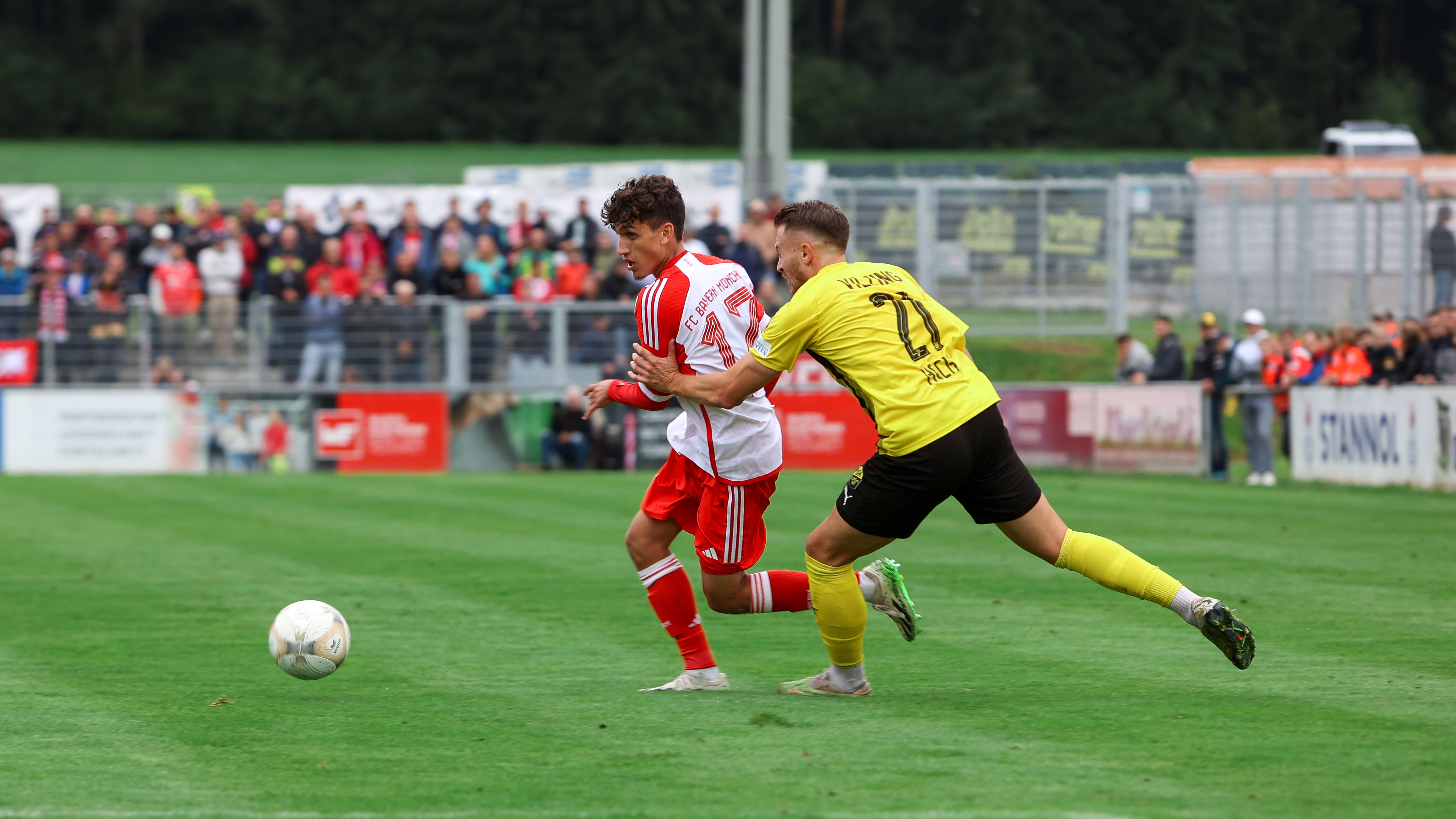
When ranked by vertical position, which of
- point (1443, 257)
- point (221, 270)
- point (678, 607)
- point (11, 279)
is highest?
point (1443, 257)

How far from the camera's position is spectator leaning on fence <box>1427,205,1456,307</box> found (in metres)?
25.3

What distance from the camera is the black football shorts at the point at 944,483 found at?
6242mm

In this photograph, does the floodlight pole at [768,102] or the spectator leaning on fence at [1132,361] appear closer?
the spectator leaning on fence at [1132,361]

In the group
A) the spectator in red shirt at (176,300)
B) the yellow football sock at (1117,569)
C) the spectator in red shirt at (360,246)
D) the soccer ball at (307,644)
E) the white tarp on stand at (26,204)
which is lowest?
the soccer ball at (307,644)

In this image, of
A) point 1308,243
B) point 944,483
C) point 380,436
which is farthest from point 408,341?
point 944,483

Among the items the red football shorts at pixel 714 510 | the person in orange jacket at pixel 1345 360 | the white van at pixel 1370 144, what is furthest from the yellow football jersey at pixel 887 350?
the white van at pixel 1370 144

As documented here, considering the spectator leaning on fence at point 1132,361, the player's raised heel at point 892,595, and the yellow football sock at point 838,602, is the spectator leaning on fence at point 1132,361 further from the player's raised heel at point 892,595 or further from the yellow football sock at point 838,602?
the yellow football sock at point 838,602

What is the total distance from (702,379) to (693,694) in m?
1.32

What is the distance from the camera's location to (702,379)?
6.53 meters

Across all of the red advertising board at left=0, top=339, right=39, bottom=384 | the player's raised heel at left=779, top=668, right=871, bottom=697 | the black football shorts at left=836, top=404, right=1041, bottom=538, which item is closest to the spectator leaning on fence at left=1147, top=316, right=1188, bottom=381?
the red advertising board at left=0, top=339, right=39, bottom=384

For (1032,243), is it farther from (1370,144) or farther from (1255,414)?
(1370,144)

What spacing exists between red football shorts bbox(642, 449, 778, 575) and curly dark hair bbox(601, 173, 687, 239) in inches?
37.9

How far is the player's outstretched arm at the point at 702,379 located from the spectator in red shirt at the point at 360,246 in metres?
17.7

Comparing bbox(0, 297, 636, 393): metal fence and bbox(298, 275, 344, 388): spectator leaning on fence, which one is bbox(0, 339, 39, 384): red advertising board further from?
bbox(298, 275, 344, 388): spectator leaning on fence
